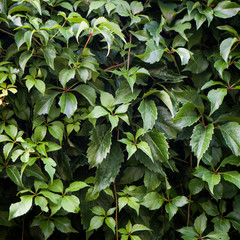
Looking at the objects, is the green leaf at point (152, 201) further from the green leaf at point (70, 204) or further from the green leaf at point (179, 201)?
the green leaf at point (70, 204)

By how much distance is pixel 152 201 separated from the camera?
1.21 metres

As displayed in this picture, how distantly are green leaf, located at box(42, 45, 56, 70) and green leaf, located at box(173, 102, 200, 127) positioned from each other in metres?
0.59

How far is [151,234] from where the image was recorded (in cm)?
128

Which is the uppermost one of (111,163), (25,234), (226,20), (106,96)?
(226,20)

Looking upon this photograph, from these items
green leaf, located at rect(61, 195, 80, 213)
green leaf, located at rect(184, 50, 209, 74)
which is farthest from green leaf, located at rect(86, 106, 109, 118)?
green leaf, located at rect(184, 50, 209, 74)

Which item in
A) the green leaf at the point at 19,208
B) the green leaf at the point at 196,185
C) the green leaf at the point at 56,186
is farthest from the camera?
the green leaf at the point at 196,185

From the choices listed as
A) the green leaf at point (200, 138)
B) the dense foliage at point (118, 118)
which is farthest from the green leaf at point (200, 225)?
the green leaf at point (200, 138)

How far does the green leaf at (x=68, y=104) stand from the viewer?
3.70 feet

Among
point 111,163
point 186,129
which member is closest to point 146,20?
point 186,129

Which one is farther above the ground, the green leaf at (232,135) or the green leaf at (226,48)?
the green leaf at (226,48)

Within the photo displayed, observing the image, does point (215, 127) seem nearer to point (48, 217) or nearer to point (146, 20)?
point (146, 20)

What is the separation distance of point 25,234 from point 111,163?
0.60m

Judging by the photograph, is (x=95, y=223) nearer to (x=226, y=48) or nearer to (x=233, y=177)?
(x=233, y=177)

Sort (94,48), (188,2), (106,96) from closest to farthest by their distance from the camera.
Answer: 1. (106,96)
2. (188,2)
3. (94,48)
